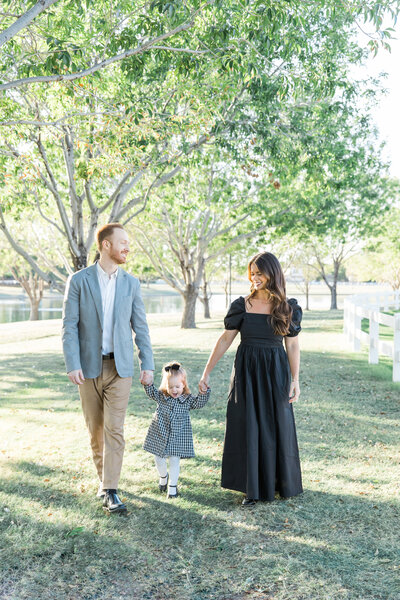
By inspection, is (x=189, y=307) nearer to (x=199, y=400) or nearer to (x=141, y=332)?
(x=199, y=400)

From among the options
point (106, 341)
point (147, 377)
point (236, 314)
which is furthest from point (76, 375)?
point (236, 314)

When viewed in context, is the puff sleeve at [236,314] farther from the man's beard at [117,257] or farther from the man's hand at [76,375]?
the man's hand at [76,375]

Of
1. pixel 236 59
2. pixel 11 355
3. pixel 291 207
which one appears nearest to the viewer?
pixel 236 59

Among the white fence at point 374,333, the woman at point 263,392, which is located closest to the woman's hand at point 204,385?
the woman at point 263,392

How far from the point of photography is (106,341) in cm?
451

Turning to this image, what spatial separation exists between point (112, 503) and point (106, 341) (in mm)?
1307

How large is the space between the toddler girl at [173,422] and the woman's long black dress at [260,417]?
1.15ft

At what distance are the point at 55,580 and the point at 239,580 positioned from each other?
116cm

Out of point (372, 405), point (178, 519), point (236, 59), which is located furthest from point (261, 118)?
point (178, 519)

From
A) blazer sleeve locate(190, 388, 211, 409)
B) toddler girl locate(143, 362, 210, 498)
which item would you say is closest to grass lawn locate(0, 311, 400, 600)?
toddler girl locate(143, 362, 210, 498)

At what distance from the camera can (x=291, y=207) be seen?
2058 centimetres

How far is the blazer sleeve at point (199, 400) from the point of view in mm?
4785

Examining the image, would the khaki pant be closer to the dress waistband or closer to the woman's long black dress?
the woman's long black dress

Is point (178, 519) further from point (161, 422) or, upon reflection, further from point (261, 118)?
point (261, 118)
